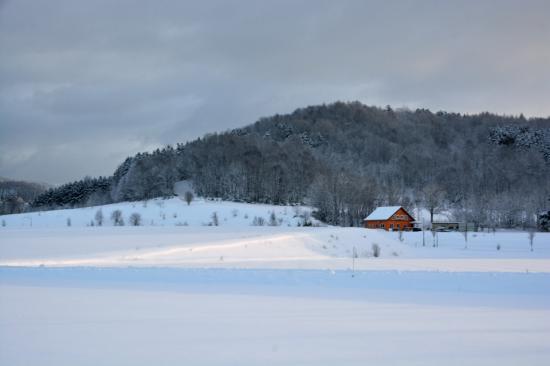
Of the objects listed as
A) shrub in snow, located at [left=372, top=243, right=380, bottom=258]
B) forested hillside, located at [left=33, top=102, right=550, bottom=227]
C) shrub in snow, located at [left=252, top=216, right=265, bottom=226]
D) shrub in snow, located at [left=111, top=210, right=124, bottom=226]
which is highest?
forested hillside, located at [left=33, top=102, right=550, bottom=227]

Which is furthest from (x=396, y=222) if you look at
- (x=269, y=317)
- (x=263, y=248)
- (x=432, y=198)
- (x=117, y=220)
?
(x=269, y=317)

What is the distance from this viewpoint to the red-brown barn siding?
57.5 meters

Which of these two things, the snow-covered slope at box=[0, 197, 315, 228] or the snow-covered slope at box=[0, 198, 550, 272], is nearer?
the snow-covered slope at box=[0, 198, 550, 272]

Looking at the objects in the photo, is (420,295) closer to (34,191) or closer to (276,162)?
(276,162)

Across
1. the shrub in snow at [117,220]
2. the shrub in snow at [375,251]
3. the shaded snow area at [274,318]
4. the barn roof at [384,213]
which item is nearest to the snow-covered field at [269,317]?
the shaded snow area at [274,318]

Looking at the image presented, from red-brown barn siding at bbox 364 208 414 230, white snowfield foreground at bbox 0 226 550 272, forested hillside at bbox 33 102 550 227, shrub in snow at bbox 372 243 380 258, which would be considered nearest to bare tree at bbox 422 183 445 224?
forested hillside at bbox 33 102 550 227

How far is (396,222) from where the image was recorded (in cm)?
5778

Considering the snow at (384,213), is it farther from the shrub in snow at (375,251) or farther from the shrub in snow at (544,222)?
the shrub in snow at (375,251)

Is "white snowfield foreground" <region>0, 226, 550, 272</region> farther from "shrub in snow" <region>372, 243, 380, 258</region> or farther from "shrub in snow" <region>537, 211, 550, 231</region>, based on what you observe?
"shrub in snow" <region>537, 211, 550, 231</region>

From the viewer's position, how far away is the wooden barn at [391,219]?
57531 mm

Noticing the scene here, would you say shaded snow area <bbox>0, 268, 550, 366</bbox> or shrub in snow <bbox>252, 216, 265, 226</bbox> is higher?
shrub in snow <bbox>252, 216, 265, 226</bbox>

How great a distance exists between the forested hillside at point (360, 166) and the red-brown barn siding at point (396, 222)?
21.5 feet

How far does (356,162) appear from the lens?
12912 centimetres

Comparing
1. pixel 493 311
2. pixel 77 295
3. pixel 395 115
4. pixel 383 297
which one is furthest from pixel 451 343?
pixel 395 115
